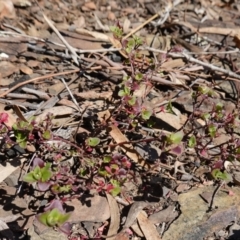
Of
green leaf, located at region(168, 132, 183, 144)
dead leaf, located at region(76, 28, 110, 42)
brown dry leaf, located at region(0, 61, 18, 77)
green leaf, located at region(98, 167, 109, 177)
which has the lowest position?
green leaf, located at region(98, 167, 109, 177)

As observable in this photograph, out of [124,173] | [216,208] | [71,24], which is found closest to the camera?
[124,173]

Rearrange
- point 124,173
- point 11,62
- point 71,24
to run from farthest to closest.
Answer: point 71,24, point 11,62, point 124,173

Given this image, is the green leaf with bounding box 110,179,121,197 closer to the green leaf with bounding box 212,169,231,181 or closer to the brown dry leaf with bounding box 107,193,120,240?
the brown dry leaf with bounding box 107,193,120,240

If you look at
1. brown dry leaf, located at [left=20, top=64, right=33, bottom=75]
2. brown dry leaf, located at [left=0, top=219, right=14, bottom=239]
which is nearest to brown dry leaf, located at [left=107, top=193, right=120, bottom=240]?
brown dry leaf, located at [left=0, top=219, right=14, bottom=239]

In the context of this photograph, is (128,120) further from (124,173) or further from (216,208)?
(216,208)

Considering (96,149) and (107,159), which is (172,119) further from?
(107,159)

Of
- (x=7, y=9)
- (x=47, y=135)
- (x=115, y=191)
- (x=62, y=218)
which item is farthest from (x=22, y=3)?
(x=62, y=218)

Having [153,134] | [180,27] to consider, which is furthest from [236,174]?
[180,27]
